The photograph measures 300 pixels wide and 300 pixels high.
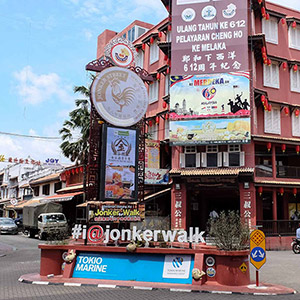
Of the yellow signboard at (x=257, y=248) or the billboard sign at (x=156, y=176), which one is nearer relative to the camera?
the yellow signboard at (x=257, y=248)

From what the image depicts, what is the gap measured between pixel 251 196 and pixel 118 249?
15907 mm

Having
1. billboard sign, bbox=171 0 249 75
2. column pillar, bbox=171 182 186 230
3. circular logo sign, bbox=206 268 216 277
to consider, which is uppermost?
billboard sign, bbox=171 0 249 75

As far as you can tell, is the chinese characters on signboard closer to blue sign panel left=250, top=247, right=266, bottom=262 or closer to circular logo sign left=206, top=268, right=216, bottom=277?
circular logo sign left=206, top=268, right=216, bottom=277

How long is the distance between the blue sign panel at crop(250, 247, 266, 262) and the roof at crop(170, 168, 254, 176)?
15.0 meters

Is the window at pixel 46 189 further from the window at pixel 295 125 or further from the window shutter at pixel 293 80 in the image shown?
the window shutter at pixel 293 80

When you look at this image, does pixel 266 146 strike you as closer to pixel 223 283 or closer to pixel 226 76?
pixel 226 76

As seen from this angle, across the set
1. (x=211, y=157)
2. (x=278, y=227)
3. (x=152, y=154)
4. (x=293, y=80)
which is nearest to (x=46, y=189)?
(x=152, y=154)

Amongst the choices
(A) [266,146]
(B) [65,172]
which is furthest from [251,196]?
(B) [65,172]

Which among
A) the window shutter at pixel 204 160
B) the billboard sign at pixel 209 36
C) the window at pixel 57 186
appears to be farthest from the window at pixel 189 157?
the window at pixel 57 186

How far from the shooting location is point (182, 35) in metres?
28.0

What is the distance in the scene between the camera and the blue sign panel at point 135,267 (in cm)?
1147

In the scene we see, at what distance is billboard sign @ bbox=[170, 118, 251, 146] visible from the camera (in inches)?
1008

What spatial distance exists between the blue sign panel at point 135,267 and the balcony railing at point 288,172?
18.8 metres

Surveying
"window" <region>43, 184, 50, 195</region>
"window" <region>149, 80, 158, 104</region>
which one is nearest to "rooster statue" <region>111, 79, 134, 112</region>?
"window" <region>149, 80, 158, 104</region>
